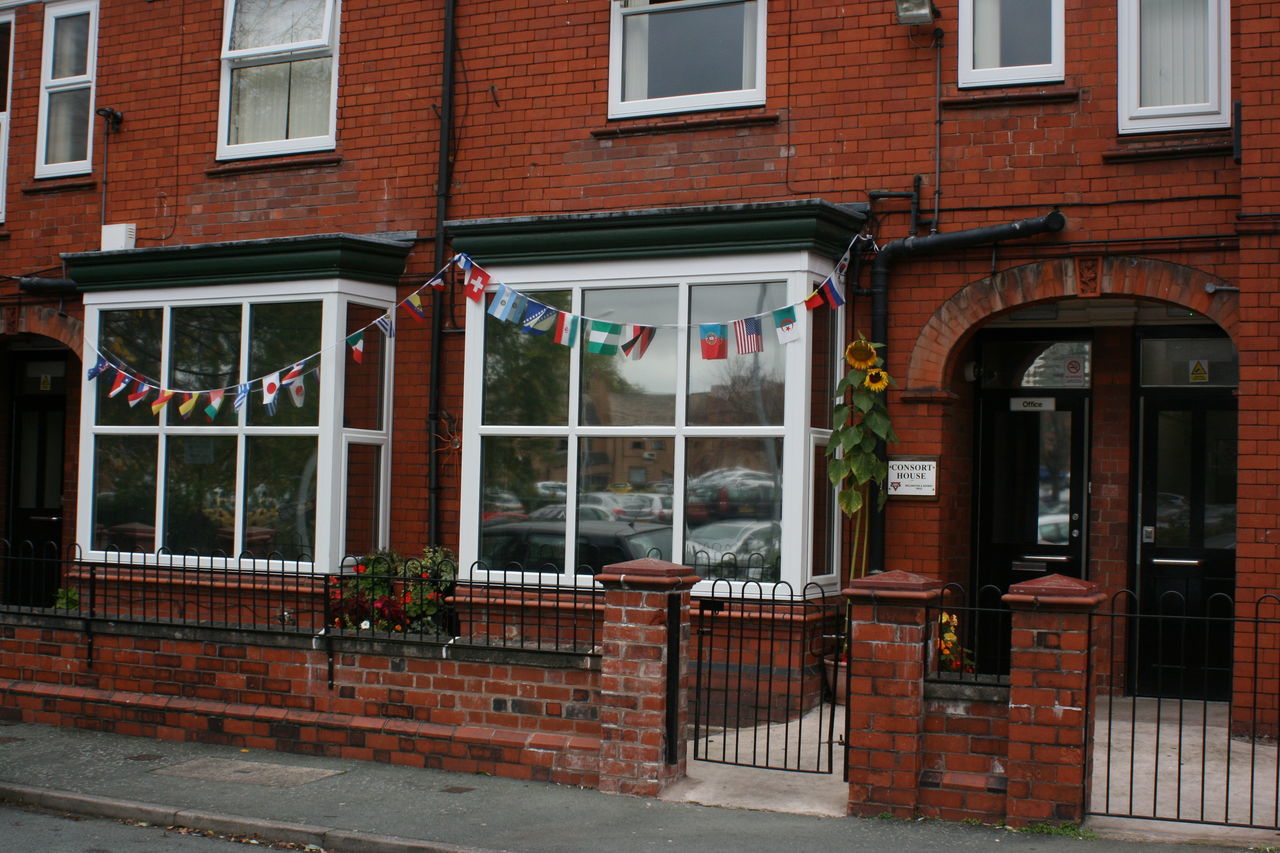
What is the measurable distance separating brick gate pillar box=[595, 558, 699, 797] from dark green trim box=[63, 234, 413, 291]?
4.52m

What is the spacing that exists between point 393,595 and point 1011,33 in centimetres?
594

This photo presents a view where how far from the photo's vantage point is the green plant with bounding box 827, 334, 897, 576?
9953mm

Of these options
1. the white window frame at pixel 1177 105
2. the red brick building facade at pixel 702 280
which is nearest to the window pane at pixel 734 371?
the red brick building facade at pixel 702 280

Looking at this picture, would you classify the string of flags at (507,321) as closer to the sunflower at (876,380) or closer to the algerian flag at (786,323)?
the algerian flag at (786,323)

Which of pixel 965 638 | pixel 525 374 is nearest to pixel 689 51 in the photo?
pixel 525 374

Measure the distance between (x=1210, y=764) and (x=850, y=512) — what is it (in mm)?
2784

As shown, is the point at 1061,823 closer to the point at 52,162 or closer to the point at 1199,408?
the point at 1199,408

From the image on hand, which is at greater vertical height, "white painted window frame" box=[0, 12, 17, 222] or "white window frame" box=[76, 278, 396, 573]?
"white painted window frame" box=[0, 12, 17, 222]

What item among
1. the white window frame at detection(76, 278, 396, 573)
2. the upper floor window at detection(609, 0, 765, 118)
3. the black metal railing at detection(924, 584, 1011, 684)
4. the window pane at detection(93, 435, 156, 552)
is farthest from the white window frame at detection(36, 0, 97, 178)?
the black metal railing at detection(924, 584, 1011, 684)

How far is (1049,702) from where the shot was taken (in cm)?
707

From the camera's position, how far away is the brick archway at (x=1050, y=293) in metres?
9.55

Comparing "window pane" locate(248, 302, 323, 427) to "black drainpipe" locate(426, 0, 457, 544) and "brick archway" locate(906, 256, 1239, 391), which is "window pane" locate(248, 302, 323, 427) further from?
"brick archway" locate(906, 256, 1239, 391)

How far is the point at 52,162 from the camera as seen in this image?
45.3 ft

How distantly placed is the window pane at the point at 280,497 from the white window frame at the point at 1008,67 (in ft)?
18.8
